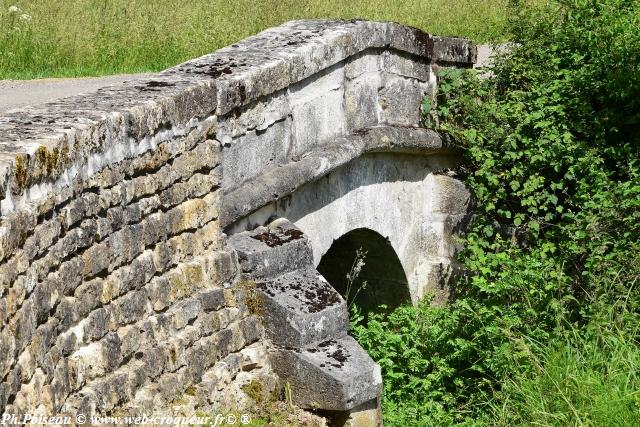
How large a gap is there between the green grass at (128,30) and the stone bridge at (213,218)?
8.39 feet

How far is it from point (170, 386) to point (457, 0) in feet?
31.8

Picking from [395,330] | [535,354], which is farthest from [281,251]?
[395,330]

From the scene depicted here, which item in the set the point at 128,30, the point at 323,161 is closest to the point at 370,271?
the point at 323,161

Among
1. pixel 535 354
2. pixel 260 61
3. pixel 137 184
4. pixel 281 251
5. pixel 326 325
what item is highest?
pixel 260 61

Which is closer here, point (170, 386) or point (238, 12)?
point (170, 386)

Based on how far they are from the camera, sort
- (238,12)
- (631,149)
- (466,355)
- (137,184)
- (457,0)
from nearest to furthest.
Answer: (137,184) → (466,355) → (631,149) → (238,12) → (457,0)

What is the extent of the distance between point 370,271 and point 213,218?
2986 mm

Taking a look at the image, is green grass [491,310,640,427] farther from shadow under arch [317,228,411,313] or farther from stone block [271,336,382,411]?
shadow under arch [317,228,411,313]

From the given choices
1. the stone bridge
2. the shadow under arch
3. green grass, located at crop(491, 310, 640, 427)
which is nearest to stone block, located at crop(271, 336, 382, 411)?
the stone bridge

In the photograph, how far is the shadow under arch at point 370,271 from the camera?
24.9ft

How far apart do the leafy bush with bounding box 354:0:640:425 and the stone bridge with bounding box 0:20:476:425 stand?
48 cm

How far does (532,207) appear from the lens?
288 inches

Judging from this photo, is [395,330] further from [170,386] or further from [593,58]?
[170,386]

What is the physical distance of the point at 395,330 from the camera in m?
7.40
